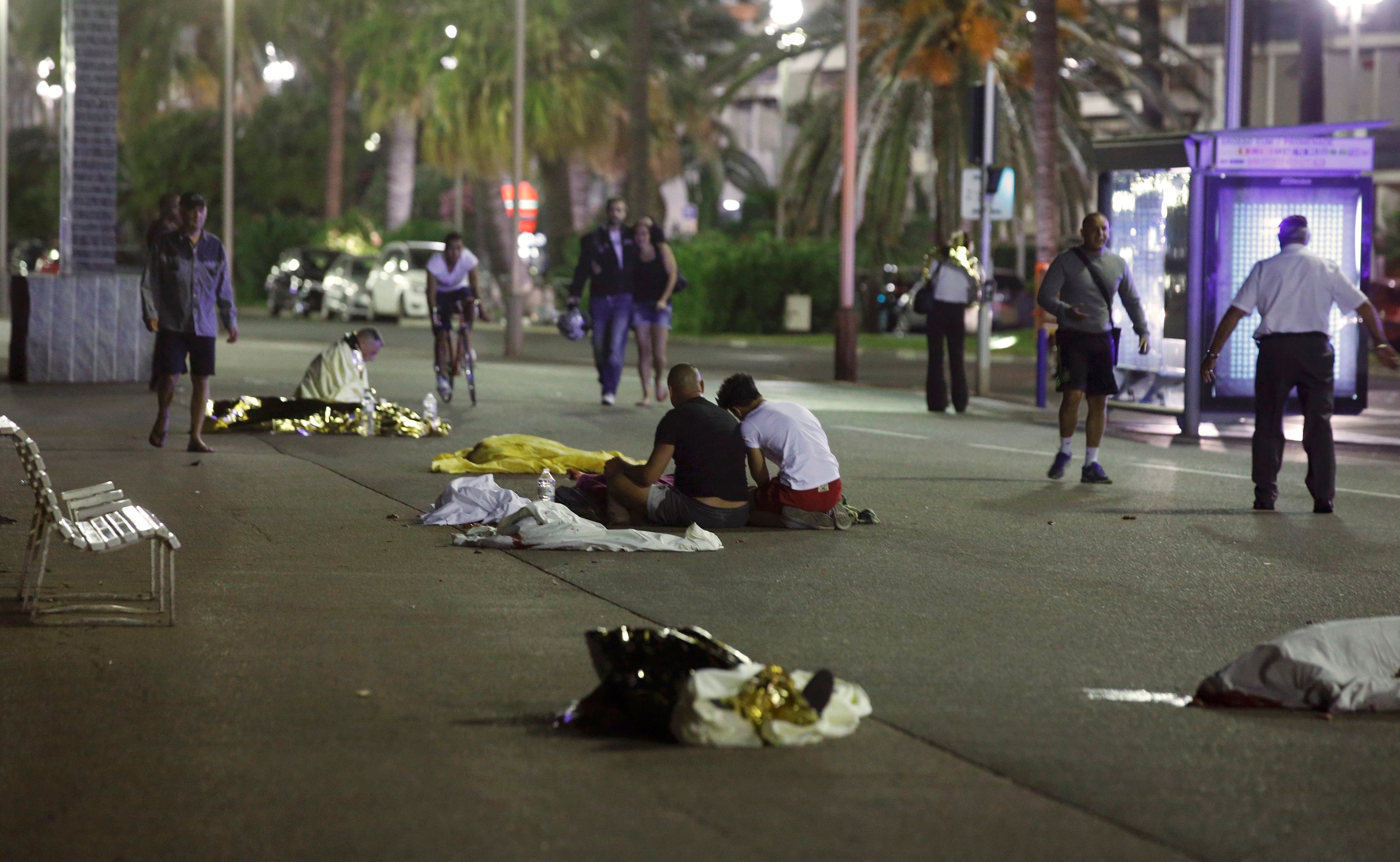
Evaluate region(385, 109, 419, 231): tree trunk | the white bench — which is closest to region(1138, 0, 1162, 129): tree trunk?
region(385, 109, 419, 231): tree trunk

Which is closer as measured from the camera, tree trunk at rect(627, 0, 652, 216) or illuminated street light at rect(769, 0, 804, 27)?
illuminated street light at rect(769, 0, 804, 27)

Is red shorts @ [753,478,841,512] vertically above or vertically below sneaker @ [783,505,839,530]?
above

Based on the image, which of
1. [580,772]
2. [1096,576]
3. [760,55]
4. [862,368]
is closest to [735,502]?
[1096,576]

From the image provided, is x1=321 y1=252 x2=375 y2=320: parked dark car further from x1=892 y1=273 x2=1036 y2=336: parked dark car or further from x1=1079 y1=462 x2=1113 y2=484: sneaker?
x1=1079 y1=462 x2=1113 y2=484: sneaker

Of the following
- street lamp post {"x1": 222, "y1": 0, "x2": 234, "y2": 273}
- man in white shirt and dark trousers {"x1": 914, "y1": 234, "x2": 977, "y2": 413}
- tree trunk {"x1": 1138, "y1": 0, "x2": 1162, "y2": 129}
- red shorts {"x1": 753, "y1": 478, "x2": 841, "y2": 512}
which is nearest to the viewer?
red shorts {"x1": 753, "y1": 478, "x2": 841, "y2": 512}

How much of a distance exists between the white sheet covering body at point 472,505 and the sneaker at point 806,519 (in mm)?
1469

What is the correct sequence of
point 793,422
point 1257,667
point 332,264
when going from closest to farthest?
point 1257,667
point 793,422
point 332,264

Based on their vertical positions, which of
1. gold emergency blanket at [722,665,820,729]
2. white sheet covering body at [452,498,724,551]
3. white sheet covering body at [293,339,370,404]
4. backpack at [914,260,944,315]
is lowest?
gold emergency blanket at [722,665,820,729]

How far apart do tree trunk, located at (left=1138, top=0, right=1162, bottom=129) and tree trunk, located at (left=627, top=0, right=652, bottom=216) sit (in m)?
8.94

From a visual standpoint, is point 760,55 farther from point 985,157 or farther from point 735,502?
point 735,502

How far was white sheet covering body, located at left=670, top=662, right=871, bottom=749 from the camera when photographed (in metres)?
5.88

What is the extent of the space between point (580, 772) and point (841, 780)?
2.48ft

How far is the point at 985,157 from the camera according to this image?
22078 mm

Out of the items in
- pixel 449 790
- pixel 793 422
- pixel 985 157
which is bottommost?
pixel 449 790
